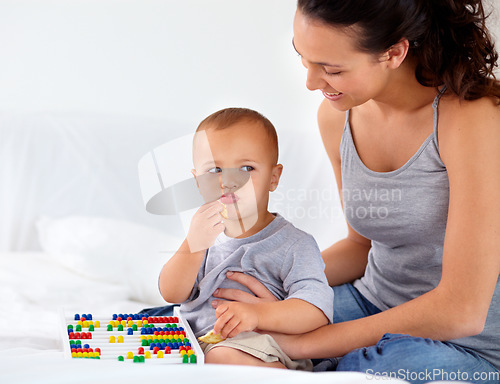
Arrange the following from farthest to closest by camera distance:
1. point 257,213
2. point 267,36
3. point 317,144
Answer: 1. point 267,36
2. point 317,144
3. point 257,213

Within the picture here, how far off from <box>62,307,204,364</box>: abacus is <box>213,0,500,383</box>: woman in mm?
142

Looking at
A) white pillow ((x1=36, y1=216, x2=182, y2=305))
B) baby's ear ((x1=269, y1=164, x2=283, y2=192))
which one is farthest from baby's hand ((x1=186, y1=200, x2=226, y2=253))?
white pillow ((x1=36, y1=216, x2=182, y2=305))

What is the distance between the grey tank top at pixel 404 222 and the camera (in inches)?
47.0

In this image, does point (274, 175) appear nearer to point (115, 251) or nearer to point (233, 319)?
point (233, 319)

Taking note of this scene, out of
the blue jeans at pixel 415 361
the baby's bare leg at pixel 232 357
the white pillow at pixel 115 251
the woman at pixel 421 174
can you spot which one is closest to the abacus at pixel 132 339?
the baby's bare leg at pixel 232 357

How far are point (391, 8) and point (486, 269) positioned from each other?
48 centimetres

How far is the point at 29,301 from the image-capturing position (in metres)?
1.59

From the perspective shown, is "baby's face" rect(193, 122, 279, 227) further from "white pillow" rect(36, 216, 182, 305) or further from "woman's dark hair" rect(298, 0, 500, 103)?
"white pillow" rect(36, 216, 182, 305)

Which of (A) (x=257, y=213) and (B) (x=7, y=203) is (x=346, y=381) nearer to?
(A) (x=257, y=213)

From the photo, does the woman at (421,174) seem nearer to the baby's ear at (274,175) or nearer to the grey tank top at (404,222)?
the grey tank top at (404,222)

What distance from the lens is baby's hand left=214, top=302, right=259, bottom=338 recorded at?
988 millimetres

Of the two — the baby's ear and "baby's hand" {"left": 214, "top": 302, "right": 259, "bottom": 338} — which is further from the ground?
the baby's ear

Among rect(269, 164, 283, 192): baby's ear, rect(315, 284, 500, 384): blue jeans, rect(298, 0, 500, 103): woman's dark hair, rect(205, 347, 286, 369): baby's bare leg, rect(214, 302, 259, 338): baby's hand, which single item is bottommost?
rect(315, 284, 500, 384): blue jeans

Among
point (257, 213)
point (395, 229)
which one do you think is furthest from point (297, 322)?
point (395, 229)
